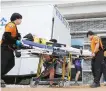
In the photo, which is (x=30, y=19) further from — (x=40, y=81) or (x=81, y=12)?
(x=81, y=12)

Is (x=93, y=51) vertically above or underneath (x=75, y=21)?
underneath

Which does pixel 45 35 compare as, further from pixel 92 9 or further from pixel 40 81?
pixel 92 9

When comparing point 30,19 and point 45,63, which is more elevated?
point 30,19

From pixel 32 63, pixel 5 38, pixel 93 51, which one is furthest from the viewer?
pixel 32 63

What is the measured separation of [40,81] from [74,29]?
638 centimetres

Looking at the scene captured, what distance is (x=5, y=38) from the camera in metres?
7.23

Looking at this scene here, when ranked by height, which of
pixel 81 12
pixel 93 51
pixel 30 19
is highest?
pixel 81 12

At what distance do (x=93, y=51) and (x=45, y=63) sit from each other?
118cm

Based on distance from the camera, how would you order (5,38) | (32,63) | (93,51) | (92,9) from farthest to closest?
1. (92,9)
2. (32,63)
3. (93,51)
4. (5,38)

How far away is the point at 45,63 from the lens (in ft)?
27.8

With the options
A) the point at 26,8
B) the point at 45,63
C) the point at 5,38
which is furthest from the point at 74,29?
the point at 5,38

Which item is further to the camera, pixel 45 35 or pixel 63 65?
pixel 45 35

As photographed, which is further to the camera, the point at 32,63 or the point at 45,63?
the point at 32,63

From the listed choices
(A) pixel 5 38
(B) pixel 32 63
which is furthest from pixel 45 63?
(A) pixel 5 38
